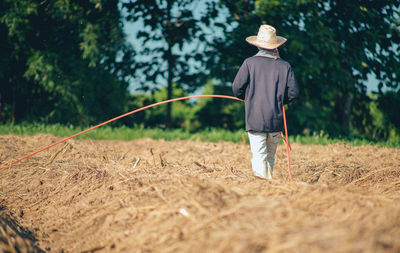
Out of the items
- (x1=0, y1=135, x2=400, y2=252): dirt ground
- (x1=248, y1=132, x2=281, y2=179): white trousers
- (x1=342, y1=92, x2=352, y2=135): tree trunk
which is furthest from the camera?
(x1=342, y1=92, x2=352, y2=135): tree trunk

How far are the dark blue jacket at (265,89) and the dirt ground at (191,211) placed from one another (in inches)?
33.3

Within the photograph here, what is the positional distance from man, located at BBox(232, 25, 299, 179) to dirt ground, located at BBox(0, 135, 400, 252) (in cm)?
82

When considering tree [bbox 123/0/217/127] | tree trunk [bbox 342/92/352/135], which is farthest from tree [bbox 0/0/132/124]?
tree trunk [bbox 342/92/352/135]

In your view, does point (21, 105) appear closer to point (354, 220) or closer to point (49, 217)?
point (49, 217)

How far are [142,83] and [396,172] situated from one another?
8155 millimetres

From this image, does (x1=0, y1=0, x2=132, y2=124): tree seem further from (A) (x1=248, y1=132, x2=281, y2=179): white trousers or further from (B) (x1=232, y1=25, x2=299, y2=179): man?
(A) (x1=248, y1=132, x2=281, y2=179): white trousers

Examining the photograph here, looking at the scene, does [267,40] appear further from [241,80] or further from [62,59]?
[62,59]

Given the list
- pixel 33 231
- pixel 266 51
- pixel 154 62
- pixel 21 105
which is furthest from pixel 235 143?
pixel 21 105

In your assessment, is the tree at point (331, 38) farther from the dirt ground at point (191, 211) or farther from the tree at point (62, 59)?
the dirt ground at point (191, 211)

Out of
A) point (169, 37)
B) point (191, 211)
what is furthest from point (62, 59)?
point (191, 211)

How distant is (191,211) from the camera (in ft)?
7.63

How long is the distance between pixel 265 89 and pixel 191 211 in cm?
209

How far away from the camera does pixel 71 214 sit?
3.03 m

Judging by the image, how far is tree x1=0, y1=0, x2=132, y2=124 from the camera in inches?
396
